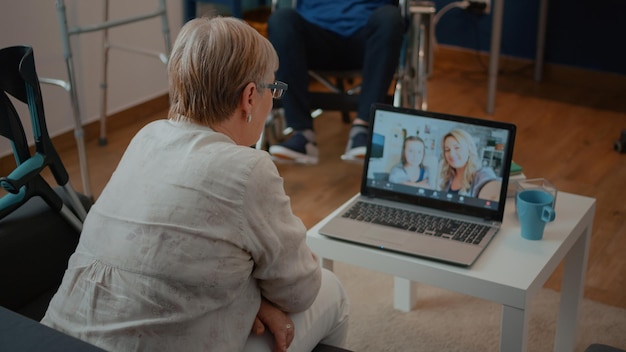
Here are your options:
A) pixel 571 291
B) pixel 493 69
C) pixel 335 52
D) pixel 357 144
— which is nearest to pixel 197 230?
pixel 571 291

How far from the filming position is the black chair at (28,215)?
173cm

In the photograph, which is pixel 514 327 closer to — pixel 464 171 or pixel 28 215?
pixel 464 171

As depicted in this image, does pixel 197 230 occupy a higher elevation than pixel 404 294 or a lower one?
higher

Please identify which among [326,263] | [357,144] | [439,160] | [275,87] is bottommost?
[357,144]

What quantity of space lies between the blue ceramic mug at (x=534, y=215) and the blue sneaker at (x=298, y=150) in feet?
4.61

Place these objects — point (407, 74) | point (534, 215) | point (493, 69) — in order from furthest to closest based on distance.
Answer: point (493, 69) < point (407, 74) < point (534, 215)

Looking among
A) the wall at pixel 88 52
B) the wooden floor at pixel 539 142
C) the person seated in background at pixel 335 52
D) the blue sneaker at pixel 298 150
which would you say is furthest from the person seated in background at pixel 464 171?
the wall at pixel 88 52

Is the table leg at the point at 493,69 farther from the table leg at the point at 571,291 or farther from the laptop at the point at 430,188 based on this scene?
the laptop at the point at 430,188

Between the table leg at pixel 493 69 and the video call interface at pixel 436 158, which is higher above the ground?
the video call interface at pixel 436 158

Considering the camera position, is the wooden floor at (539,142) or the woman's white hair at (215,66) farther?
the wooden floor at (539,142)

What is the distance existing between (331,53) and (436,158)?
1334 mm

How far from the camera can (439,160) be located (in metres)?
1.92

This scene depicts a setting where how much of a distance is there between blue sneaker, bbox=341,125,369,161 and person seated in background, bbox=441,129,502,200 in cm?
117

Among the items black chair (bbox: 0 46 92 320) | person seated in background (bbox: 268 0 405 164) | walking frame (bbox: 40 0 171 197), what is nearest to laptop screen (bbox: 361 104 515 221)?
black chair (bbox: 0 46 92 320)
